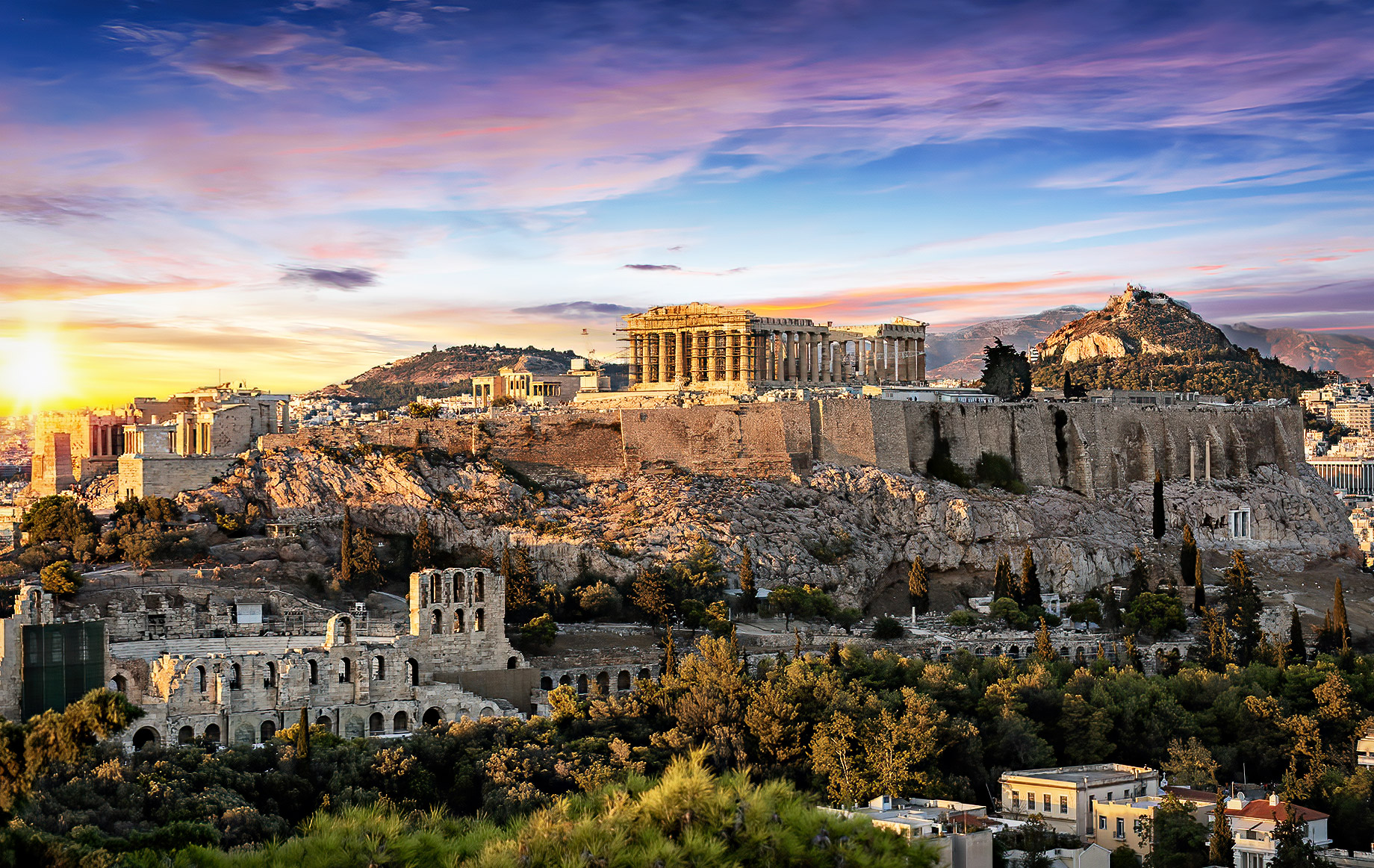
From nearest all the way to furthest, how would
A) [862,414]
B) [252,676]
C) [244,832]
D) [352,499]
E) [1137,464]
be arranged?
[244,832], [252,676], [352,499], [862,414], [1137,464]

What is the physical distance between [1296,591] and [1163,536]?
215 inches

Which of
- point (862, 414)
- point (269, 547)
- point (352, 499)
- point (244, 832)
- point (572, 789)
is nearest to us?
point (244, 832)

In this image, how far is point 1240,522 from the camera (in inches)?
2726

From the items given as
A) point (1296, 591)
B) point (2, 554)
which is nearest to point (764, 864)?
point (2, 554)

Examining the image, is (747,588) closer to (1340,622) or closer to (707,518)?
(707,518)

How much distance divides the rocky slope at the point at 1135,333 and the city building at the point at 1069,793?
289 ft

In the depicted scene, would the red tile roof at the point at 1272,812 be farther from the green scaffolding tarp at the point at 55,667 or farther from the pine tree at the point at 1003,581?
the green scaffolding tarp at the point at 55,667

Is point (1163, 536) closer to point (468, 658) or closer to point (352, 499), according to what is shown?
point (352, 499)

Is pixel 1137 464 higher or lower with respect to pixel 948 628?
higher

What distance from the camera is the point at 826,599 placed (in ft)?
159

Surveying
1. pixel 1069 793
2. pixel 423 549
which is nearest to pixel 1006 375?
pixel 423 549

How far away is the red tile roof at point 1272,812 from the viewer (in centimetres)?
3164

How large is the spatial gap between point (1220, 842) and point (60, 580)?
88.7 ft

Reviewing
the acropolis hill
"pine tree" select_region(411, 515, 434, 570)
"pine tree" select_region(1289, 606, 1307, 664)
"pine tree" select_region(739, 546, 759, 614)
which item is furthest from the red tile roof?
"pine tree" select_region(411, 515, 434, 570)
